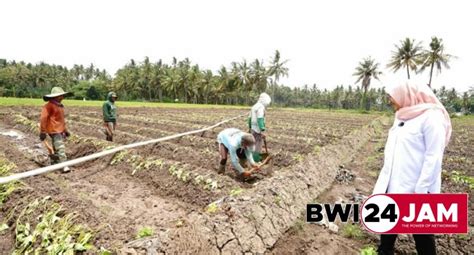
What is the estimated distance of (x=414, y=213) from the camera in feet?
8.80

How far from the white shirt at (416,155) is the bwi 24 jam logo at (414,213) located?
0.09 metres

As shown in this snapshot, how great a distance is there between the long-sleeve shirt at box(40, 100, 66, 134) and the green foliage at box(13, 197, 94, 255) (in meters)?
2.59

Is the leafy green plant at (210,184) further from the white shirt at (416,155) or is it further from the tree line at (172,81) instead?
the tree line at (172,81)

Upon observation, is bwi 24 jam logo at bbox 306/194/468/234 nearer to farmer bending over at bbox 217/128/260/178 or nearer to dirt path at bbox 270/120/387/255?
dirt path at bbox 270/120/387/255

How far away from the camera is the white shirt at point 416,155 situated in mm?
2439

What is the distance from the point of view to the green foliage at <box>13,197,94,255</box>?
2978mm

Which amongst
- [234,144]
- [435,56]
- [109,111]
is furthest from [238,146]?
[435,56]

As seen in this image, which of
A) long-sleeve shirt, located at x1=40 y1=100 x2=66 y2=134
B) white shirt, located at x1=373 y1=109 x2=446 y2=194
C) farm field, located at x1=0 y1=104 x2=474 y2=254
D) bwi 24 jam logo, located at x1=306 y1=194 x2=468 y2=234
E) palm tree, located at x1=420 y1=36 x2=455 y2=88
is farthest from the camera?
palm tree, located at x1=420 y1=36 x2=455 y2=88

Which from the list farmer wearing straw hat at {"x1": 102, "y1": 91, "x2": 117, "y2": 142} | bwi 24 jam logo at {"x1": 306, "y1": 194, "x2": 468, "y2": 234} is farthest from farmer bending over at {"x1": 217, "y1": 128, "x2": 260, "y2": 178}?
farmer wearing straw hat at {"x1": 102, "y1": 91, "x2": 117, "y2": 142}

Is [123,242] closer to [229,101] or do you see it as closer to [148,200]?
[148,200]

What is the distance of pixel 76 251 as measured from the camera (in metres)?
2.95

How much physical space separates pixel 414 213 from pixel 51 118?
6340mm

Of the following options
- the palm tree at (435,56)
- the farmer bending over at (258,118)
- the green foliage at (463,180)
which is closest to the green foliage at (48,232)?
the farmer bending over at (258,118)

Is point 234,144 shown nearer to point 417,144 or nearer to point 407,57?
point 417,144
